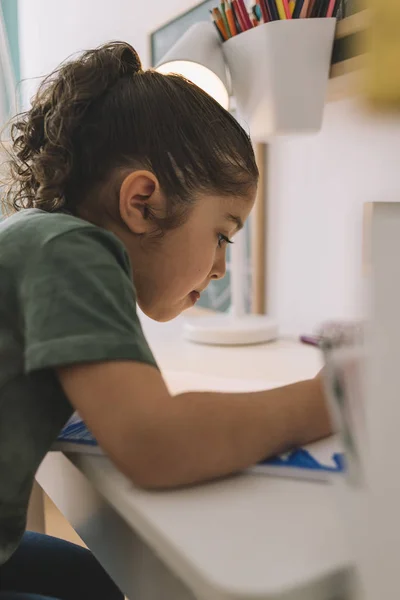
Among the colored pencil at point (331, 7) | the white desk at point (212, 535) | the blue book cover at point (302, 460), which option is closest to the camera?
the white desk at point (212, 535)

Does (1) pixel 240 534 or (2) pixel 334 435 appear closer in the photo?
(1) pixel 240 534

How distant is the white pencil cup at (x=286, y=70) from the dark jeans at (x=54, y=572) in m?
0.58

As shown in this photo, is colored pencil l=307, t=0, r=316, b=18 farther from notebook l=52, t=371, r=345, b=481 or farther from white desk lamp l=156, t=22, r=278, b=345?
notebook l=52, t=371, r=345, b=481

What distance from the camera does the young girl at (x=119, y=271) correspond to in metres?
0.36

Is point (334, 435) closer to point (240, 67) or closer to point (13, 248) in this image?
point (13, 248)

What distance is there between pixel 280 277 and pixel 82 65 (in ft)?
1.81

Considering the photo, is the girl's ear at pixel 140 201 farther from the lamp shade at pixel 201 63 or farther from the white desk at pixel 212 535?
the lamp shade at pixel 201 63

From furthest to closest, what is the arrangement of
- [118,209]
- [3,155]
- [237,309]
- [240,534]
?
[237,309] → [3,155] → [118,209] → [240,534]

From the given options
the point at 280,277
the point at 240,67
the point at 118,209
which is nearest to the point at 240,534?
the point at 118,209

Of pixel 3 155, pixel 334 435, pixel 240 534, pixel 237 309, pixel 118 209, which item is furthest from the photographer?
pixel 237 309

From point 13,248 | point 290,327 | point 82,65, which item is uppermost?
point 82,65

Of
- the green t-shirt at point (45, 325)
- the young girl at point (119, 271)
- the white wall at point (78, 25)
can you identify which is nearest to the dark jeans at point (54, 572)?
the young girl at point (119, 271)

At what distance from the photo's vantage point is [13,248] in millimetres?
436

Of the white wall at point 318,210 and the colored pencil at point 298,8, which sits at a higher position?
the colored pencil at point 298,8
